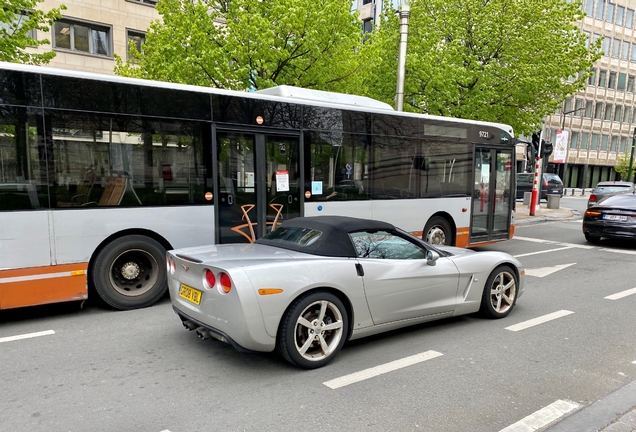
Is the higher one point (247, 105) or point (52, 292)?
point (247, 105)

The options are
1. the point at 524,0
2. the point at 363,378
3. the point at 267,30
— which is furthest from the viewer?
the point at 524,0

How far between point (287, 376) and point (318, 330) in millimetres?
486

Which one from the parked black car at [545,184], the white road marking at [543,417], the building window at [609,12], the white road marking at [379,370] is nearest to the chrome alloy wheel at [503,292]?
the white road marking at [379,370]

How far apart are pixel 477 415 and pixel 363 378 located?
3.30ft

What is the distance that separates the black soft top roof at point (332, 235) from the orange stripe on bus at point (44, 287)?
240 cm

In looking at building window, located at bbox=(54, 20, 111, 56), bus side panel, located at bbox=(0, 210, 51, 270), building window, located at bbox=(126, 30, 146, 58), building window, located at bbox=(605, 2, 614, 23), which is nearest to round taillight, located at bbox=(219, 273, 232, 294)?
bus side panel, located at bbox=(0, 210, 51, 270)

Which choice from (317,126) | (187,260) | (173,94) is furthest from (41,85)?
(317,126)

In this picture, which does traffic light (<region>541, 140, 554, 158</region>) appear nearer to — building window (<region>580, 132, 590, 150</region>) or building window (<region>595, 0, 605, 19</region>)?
building window (<region>580, 132, 590, 150</region>)

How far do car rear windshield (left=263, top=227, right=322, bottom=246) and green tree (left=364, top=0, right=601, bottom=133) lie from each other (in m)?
11.1

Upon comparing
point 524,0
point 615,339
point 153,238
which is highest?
point 524,0

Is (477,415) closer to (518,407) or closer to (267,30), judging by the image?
(518,407)

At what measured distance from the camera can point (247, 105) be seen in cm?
703

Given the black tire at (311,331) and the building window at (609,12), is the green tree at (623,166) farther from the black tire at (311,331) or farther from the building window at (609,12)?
the black tire at (311,331)

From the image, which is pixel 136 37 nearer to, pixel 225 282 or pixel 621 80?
pixel 225 282
